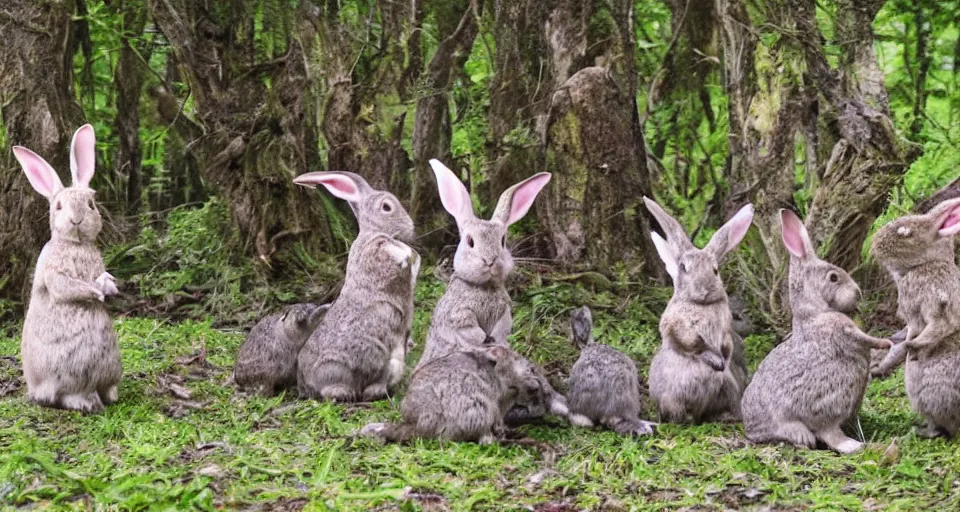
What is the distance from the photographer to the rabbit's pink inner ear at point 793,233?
19.6ft

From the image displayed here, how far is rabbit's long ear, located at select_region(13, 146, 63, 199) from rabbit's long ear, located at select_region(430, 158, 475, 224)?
7.59ft

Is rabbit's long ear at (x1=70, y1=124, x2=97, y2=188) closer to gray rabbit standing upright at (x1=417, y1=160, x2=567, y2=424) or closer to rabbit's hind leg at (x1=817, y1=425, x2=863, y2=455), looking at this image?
gray rabbit standing upright at (x1=417, y1=160, x2=567, y2=424)

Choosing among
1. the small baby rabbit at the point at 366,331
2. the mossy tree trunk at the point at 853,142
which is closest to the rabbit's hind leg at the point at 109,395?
the small baby rabbit at the point at 366,331

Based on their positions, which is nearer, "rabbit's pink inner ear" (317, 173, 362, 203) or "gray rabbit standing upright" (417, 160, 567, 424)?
"gray rabbit standing upright" (417, 160, 567, 424)

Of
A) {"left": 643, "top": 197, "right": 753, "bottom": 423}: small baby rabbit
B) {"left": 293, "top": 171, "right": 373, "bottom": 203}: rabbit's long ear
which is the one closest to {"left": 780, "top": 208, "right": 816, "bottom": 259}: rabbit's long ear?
{"left": 643, "top": 197, "right": 753, "bottom": 423}: small baby rabbit

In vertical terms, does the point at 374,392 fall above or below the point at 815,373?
below

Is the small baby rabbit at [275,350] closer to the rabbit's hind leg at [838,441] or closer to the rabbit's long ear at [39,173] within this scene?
the rabbit's long ear at [39,173]

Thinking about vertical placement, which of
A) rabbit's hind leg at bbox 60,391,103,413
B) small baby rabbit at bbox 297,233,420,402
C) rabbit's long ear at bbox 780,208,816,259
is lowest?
rabbit's hind leg at bbox 60,391,103,413

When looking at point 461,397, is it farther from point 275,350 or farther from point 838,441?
point 838,441

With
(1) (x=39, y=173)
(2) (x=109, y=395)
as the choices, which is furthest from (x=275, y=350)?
(1) (x=39, y=173)

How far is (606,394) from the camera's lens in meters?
6.11

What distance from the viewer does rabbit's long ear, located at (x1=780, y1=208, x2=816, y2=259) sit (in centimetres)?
599

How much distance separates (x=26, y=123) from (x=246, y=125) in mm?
1785

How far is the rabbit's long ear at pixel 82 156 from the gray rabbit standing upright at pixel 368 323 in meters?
1.38
